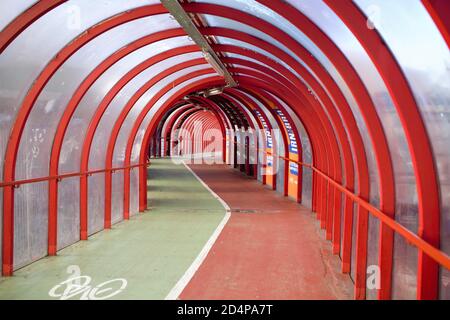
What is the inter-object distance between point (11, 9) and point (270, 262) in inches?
205

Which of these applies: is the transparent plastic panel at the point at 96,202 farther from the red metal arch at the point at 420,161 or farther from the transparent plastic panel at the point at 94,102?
the red metal arch at the point at 420,161

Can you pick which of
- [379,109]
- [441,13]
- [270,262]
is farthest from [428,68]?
[270,262]

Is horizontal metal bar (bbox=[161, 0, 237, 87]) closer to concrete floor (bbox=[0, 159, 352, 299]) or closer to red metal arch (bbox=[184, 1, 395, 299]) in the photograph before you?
red metal arch (bbox=[184, 1, 395, 299])

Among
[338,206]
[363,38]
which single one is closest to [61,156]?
[338,206]

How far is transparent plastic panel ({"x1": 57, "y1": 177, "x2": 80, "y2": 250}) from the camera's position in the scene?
866 centimetres

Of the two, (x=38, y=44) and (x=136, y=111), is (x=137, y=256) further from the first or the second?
(x=136, y=111)

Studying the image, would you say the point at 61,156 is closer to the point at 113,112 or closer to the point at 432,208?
the point at 113,112

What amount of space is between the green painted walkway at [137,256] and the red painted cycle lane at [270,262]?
1.43ft

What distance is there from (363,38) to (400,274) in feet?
7.24

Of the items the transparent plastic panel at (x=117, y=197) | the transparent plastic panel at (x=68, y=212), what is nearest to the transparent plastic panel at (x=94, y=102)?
the transparent plastic panel at (x=68, y=212)

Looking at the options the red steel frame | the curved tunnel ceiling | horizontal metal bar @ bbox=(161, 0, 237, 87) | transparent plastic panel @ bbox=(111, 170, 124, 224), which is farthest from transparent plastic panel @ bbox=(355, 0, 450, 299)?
transparent plastic panel @ bbox=(111, 170, 124, 224)

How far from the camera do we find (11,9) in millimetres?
5508

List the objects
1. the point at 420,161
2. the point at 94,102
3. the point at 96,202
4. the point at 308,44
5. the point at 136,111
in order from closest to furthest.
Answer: the point at 420,161
the point at 308,44
the point at 94,102
the point at 96,202
the point at 136,111

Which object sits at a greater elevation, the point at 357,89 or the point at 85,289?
the point at 357,89
